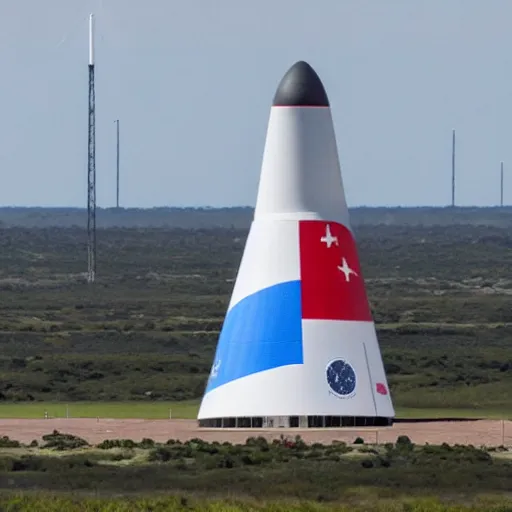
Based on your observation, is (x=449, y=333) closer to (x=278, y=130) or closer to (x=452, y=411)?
(x=452, y=411)

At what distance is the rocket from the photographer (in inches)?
1761

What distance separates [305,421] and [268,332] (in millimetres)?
1898

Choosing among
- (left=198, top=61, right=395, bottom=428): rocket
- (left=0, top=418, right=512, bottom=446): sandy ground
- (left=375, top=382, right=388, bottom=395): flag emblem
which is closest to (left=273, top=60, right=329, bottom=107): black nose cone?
(left=198, top=61, right=395, bottom=428): rocket

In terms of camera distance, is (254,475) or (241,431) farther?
(241,431)

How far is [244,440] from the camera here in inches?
1791

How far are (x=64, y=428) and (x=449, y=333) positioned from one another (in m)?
48.4

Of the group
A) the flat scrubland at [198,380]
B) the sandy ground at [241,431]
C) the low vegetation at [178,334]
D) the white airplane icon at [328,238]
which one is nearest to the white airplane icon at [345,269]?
the white airplane icon at [328,238]

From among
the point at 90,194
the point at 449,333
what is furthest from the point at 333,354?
the point at 90,194

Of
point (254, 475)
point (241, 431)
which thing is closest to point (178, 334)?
point (241, 431)

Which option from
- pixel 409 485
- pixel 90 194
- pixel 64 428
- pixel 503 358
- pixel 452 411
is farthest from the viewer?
pixel 90 194

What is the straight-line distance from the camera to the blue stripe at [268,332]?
44.7 metres

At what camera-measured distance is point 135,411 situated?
2221 inches

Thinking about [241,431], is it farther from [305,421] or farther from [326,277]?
[326,277]

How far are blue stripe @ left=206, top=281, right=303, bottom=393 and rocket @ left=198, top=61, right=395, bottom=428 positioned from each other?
19 millimetres
